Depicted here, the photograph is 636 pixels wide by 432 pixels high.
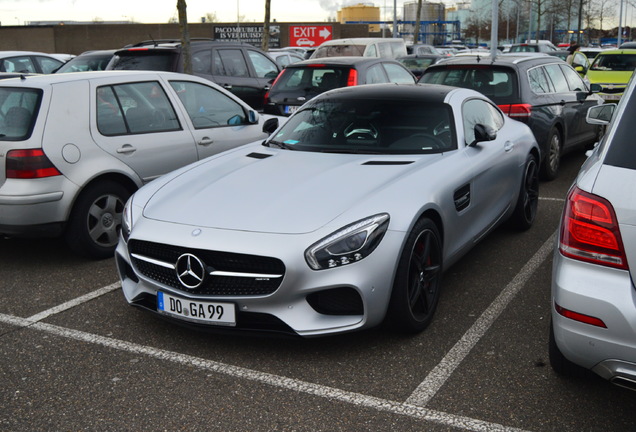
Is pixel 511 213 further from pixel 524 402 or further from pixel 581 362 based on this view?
pixel 581 362

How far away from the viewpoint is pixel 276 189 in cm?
457

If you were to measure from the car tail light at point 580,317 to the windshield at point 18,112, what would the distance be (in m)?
4.32

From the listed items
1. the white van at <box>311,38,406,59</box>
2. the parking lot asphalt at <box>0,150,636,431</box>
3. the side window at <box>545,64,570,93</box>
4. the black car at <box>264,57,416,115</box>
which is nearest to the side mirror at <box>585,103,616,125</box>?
the parking lot asphalt at <box>0,150,636,431</box>

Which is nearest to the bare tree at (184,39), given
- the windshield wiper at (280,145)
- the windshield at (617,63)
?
the windshield wiper at (280,145)

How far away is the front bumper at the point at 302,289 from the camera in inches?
153

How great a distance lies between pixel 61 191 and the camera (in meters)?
5.77

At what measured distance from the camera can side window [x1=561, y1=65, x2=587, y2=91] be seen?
10016 millimetres

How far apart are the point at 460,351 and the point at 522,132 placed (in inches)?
125

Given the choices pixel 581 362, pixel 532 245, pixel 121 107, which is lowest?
pixel 532 245

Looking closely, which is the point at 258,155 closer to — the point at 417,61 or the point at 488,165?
the point at 488,165

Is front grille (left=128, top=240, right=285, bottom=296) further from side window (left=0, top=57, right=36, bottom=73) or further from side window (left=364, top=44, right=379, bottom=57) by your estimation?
side window (left=364, top=44, right=379, bottom=57)

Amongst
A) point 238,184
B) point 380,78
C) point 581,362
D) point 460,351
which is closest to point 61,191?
point 238,184

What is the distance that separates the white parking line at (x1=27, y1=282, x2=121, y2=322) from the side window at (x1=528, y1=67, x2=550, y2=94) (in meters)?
5.72

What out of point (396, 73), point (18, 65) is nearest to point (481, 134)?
point (396, 73)
